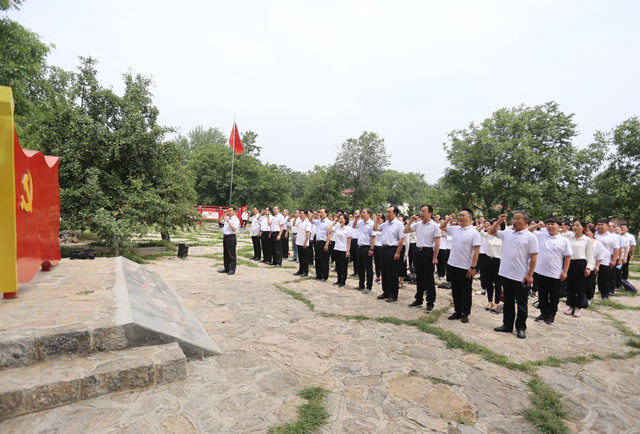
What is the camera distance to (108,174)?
10.3m

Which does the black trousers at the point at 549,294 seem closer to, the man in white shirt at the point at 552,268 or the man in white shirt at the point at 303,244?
the man in white shirt at the point at 552,268

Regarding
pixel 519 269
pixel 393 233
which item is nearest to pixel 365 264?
pixel 393 233

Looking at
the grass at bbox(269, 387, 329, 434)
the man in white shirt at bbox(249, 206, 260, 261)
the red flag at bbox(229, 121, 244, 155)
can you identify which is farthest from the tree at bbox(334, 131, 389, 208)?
the grass at bbox(269, 387, 329, 434)

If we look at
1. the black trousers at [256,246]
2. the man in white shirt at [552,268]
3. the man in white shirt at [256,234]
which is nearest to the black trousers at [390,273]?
the man in white shirt at [552,268]

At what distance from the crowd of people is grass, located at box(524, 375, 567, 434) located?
170cm

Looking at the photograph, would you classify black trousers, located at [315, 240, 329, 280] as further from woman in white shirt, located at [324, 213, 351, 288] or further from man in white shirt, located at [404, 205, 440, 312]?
man in white shirt, located at [404, 205, 440, 312]

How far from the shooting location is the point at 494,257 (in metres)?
6.89

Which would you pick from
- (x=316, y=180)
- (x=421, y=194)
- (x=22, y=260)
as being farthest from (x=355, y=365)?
(x=421, y=194)

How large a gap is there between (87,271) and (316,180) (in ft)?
111

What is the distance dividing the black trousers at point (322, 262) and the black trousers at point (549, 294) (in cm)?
486

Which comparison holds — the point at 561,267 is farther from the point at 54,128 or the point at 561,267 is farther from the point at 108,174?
the point at 54,128

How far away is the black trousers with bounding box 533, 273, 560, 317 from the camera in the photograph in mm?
5770

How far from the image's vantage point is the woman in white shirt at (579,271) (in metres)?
6.46

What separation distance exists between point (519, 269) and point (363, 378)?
3123 millimetres
